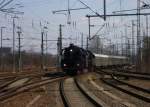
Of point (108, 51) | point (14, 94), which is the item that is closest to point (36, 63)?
point (108, 51)

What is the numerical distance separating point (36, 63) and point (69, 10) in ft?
271

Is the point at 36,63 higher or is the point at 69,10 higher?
the point at 69,10

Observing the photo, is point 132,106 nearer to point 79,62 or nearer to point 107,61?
point 79,62

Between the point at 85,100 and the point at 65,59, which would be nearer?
the point at 85,100

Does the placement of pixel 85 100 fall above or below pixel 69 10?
below

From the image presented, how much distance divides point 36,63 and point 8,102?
9968 cm

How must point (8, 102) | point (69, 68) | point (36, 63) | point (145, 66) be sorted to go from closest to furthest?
point (8, 102) → point (69, 68) → point (145, 66) → point (36, 63)

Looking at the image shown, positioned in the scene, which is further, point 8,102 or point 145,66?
point 145,66

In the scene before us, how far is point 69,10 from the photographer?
3653 centimetres

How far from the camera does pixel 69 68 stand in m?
44.8

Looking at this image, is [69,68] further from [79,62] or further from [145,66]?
[145,66]

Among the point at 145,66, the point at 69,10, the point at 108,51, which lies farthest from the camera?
the point at 108,51

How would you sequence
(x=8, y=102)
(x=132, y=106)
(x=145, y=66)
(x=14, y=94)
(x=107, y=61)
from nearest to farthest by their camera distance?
(x=132, y=106), (x=8, y=102), (x=14, y=94), (x=145, y=66), (x=107, y=61)

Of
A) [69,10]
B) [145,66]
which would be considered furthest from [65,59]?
[145,66]
